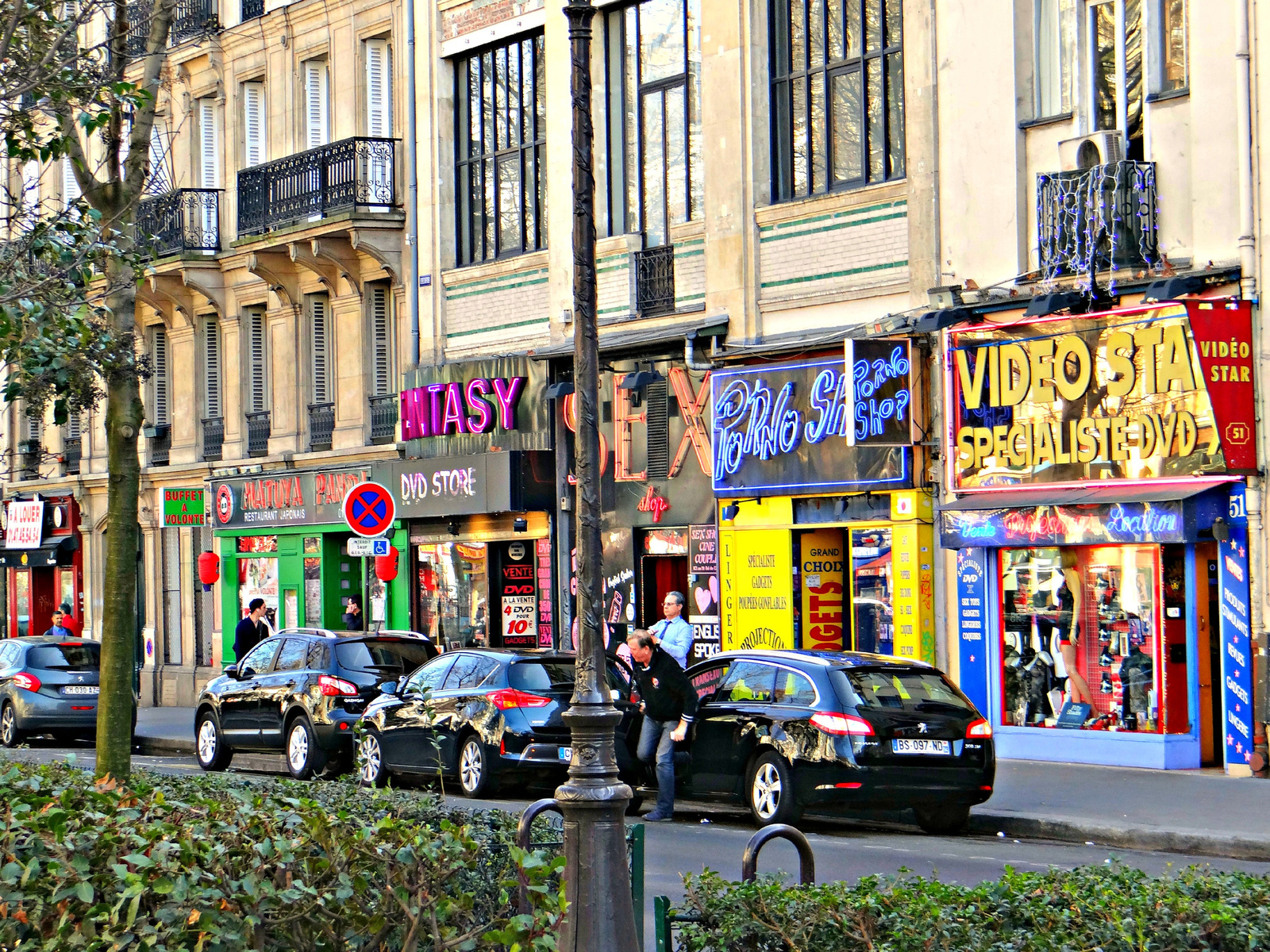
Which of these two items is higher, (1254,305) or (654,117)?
(654,117)

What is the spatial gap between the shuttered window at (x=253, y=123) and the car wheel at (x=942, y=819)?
22601 mm

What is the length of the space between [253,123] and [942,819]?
23272 millimetres

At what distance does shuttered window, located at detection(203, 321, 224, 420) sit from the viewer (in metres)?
36.3

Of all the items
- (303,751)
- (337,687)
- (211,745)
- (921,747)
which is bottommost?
(211,745)

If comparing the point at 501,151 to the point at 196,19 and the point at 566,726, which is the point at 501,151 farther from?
the point at 566,726

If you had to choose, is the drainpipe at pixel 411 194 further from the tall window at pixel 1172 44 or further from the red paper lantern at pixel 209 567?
the tall window at pixel 1172 44

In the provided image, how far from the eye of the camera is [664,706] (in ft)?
54.7

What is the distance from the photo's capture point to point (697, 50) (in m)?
25.7

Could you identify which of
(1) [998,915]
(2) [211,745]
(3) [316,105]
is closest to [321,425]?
(3) [316,105]

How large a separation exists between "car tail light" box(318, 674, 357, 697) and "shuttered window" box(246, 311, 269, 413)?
14.2 metres

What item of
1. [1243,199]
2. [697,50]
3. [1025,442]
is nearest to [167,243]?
[697,50]

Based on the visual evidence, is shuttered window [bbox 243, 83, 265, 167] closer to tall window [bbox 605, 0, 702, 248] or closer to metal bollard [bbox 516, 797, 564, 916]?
tall window [bbox 605, 0, 702, 248]

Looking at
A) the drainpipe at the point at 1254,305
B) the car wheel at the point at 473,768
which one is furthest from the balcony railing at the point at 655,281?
the drainpipe at the point at 1254,305

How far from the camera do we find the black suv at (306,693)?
845 inches
